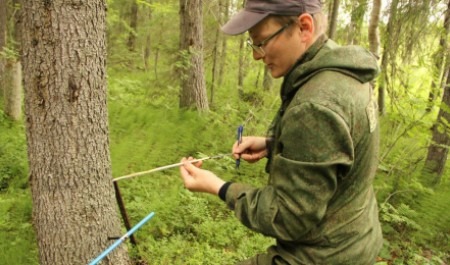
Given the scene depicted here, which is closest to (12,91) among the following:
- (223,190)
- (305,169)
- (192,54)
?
(192,54)

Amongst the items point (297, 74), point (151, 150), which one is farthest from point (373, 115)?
point (151, 150)

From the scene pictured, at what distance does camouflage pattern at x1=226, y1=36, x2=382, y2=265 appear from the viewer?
1448 mm

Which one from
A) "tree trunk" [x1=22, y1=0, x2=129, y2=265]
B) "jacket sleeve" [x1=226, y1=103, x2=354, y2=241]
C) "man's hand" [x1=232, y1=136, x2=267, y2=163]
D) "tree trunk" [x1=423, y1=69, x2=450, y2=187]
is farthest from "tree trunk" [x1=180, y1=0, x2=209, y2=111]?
"jacket sleeve" [x1=226, y1=103, x2=354, y2=241]

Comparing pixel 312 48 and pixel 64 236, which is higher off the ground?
pixel 312 48

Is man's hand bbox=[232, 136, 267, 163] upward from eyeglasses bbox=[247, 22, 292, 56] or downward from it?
downward

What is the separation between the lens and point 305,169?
4.75 ft

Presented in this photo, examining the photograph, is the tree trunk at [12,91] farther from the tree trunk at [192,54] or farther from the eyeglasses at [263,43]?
the eyeglasses at [263,43]

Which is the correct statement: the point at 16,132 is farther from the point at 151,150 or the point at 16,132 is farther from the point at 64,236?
the point at 64,236

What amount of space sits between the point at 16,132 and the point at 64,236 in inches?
191

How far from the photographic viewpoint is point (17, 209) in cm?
419

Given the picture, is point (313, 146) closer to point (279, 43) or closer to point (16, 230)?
point (279, 43)

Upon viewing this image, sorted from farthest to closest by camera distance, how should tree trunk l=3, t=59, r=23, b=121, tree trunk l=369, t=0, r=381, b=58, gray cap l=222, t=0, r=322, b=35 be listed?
tree trunk l=3, t=59, r=23, b=121 < tree trunk l=369, t=0, r=381, b=58 < gray cap l=222, t=0, r=322, b=35

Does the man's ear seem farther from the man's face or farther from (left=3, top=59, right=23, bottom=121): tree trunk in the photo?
(left=3, top=59, right=23, bottom=121): tree trunk

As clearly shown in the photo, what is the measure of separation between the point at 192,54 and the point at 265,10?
19.7 ft
